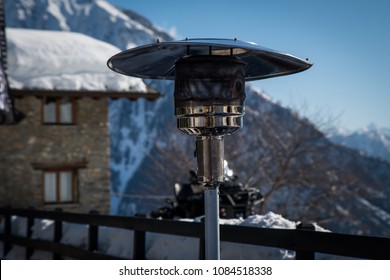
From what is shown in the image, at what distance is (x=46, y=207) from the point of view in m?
16.8

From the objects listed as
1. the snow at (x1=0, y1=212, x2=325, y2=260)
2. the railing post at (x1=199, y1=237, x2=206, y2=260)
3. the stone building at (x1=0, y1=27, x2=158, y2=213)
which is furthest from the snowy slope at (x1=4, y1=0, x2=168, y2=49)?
the railing post at (x1=199, y1=237, x2=206, y2=260)

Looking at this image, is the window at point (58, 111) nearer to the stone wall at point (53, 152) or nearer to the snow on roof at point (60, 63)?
the stone wall at point (53, 152)

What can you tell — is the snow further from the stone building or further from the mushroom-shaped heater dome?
the stone building

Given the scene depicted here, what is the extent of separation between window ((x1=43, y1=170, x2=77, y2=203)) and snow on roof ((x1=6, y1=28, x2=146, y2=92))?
2294 millimetres

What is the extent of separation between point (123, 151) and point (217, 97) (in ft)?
400

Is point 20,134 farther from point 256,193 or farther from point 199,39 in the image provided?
point 199,39

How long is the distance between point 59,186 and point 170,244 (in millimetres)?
10728

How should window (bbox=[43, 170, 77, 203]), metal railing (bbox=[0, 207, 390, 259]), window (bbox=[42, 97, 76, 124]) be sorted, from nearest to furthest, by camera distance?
metal railing (bbox=[0, 207, 390, 259])
window (bbox=[42, 97, 76, 124])
window (bbox=[43, 170, 77, 203])

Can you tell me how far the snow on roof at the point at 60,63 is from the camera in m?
16.2

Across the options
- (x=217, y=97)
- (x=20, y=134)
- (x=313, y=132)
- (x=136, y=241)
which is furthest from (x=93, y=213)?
(x=313, y=132)

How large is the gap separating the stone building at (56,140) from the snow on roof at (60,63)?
26mm

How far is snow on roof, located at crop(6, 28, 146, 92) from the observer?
639 inches

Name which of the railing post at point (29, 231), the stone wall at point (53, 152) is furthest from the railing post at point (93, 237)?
the stone wall at point (53, 152)

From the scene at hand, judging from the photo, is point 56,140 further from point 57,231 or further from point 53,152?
point 57,231
